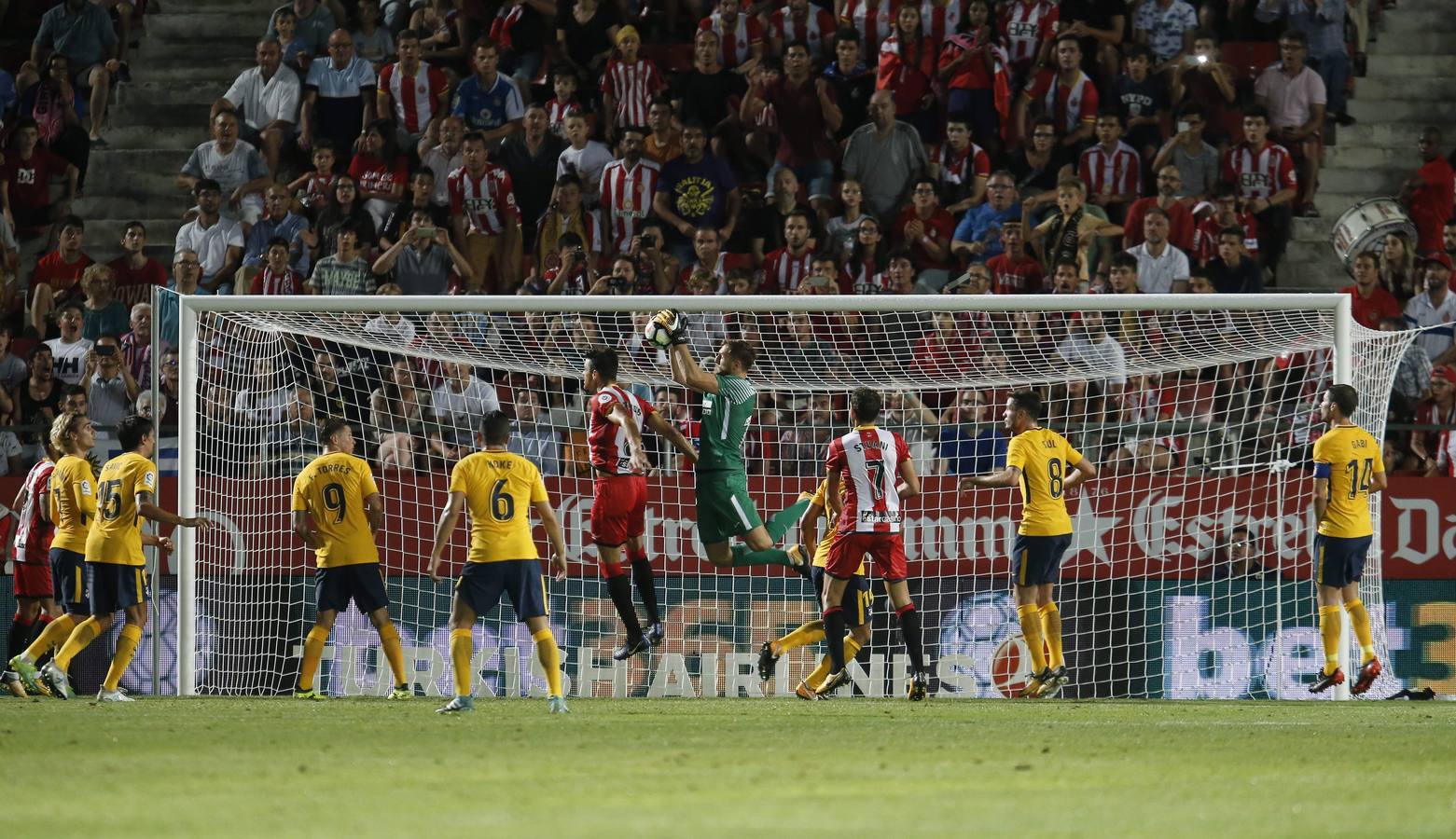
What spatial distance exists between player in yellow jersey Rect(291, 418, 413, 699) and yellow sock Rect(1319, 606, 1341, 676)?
19.8ft

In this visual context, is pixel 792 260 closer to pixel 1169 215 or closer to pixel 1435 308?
pixel 1169 215

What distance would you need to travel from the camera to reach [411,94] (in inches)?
727

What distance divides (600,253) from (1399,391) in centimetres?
692

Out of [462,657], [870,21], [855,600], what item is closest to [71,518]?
[462,657]

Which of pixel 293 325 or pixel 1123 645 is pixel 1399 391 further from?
pixel 293 325

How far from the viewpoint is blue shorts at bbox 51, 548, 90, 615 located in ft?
41.0

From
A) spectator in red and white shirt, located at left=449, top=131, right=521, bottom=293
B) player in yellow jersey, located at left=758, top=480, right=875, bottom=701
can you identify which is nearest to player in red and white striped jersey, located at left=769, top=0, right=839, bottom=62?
spectator in red and white shirt, located at left=449, top=131, right=521, bottom=293

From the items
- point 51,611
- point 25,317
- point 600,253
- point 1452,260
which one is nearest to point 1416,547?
point 1452,260

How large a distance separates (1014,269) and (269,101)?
309 inches

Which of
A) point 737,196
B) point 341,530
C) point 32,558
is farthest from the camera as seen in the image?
point 737,196

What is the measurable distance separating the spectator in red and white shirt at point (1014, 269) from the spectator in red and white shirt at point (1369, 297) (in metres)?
2.55

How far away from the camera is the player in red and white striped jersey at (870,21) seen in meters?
18.2

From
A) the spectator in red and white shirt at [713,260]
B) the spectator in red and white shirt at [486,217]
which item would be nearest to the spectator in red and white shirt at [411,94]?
the spectator in red and white shirt at [486,217]

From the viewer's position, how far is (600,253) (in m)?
17.2
